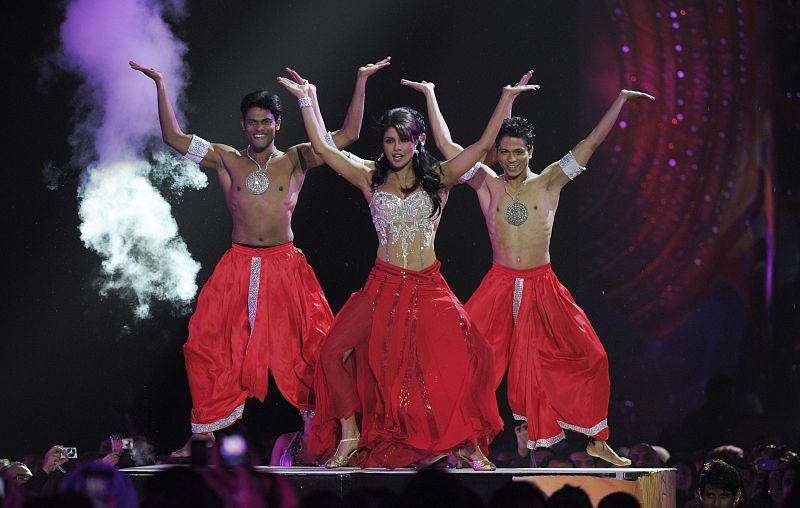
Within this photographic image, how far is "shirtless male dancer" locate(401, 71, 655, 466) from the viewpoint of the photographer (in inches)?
201

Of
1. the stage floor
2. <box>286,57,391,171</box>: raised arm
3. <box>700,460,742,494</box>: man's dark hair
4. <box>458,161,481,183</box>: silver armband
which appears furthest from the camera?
<box>458,161,481,183</box>: silver armband

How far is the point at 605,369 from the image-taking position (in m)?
5.10

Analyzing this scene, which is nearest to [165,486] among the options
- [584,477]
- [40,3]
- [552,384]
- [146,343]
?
[584,477]

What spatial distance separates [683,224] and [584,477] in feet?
11.3

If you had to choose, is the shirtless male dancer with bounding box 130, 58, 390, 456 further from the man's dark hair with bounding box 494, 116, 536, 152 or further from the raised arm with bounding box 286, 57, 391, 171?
the man's dark hair with bounding box 494, 116, 536, 152

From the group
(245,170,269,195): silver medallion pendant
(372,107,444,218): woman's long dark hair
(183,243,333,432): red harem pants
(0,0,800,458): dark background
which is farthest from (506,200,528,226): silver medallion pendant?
(0,0,800,458): dark background

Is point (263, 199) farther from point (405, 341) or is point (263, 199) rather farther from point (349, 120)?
point (405, 341)

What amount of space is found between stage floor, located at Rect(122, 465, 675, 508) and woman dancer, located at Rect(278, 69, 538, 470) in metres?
0.25

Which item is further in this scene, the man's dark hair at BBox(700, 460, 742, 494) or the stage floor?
the man's dark hair at BBox(700, 460, 742, 494)

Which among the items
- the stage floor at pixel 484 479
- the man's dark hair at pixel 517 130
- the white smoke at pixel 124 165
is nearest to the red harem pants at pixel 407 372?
the stage floor at pixel 484 479

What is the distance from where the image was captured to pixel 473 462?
454cm

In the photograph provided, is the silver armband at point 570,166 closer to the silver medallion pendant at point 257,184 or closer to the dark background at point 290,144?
the silver medallion pendant at point 257,184

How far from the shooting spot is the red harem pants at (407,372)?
464 centimetres

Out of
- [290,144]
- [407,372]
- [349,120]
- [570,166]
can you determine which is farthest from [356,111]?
[290,144]
